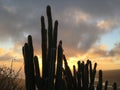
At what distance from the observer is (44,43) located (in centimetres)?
783

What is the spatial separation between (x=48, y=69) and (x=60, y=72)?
25 cm

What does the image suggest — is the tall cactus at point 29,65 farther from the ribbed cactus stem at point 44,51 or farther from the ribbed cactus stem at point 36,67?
the ribbed cactus stem at point 44,51

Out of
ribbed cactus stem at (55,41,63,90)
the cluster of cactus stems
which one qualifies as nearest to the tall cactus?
the cluster of cactus stems

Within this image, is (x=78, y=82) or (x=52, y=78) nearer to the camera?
(x=52, y=78)

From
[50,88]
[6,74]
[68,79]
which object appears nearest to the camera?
[50,88]

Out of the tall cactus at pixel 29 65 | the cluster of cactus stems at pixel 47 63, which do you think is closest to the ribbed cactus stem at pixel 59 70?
the cluster of cactus stems at pixel 47 63

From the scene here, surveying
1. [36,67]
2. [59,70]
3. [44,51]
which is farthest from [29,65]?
[59,70]

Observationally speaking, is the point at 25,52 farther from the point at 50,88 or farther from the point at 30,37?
the point at 50,88

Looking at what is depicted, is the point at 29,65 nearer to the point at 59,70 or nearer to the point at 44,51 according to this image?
the point at 44,51

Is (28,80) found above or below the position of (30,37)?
below

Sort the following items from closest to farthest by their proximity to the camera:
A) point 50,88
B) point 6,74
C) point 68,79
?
point 50,88
point 68,79
point 6,74

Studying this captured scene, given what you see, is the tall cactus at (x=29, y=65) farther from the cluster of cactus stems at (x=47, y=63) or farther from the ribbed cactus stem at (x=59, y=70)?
the ribbed cactus stem at (x=59, y=70)

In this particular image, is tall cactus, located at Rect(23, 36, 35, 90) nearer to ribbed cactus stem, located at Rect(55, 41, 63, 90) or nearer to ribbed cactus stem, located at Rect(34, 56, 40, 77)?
ribbed cactus stem, located at Rect(34, 56, 40, 77)

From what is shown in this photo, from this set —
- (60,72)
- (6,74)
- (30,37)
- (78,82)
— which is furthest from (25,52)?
(6,74)
